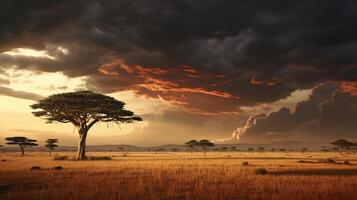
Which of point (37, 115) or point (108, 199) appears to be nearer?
point (108, 199)

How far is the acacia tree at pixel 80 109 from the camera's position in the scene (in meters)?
61.0

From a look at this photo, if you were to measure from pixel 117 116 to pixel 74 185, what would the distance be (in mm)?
43708

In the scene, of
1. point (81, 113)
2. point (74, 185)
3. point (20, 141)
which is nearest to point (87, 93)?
point (81, 113)

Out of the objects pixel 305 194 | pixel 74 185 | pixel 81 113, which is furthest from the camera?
pixel 81 113

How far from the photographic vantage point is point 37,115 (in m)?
63.4

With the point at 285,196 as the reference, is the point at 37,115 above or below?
above

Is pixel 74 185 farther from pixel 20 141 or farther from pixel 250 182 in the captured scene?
pixel 20 141

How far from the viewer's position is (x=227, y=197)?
659 inches

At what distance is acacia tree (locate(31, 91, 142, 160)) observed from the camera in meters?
61.0

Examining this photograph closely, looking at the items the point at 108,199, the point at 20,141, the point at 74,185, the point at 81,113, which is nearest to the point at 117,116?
the point at 81,113

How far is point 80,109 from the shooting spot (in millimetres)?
60656

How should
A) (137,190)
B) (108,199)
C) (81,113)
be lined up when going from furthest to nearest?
(81,113), (137,190), (108,199)

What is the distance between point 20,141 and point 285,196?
123 metres

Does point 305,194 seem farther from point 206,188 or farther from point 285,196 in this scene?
point 206,188
